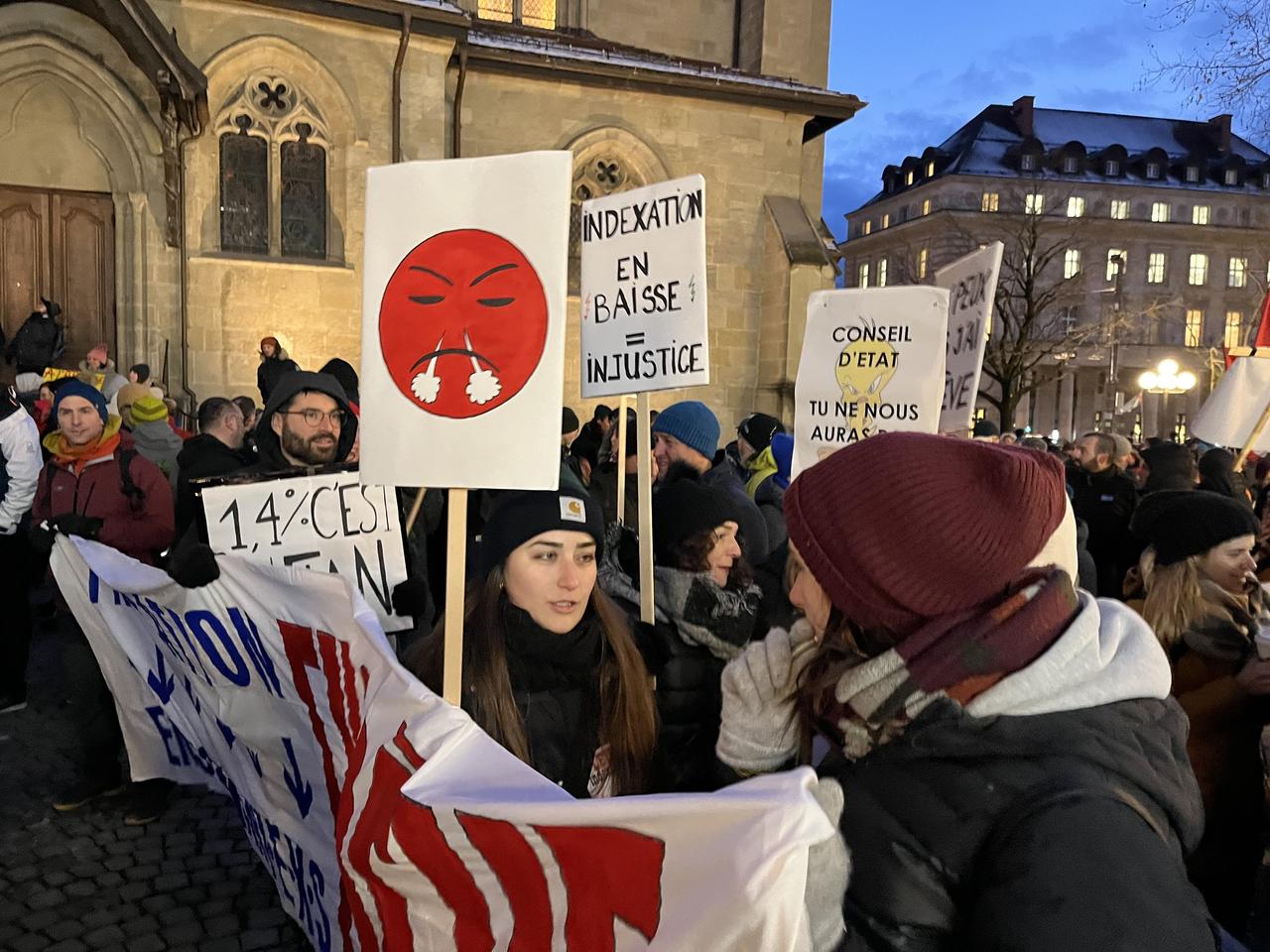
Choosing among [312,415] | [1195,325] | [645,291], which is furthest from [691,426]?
[1195,325]

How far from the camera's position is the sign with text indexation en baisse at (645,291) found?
414cm

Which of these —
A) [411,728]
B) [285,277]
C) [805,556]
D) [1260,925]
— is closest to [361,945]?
[411,728]

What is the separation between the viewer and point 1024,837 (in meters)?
1.06

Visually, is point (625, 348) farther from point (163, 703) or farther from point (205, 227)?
point (205, 227)

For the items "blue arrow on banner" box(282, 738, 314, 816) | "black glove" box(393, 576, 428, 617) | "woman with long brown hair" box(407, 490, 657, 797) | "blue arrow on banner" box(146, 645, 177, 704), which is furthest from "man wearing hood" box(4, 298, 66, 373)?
"woman with long brown hair" box(407, 490, 657, 797)

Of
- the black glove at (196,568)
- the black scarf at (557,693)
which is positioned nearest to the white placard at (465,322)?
the black scarf at (557,693)

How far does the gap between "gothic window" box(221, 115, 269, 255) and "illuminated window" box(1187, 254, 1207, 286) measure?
2237 inches

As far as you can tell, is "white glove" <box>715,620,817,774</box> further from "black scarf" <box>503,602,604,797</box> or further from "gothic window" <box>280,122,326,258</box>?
"gothic window" <box>280,122,326,258</box>

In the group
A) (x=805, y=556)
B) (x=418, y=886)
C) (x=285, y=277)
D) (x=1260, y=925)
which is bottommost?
(x=1260, y=925)

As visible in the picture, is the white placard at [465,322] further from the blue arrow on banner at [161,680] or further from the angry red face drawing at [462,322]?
the blue arrow on banner at [161,680]

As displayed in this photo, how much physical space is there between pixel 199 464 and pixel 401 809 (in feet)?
11.4

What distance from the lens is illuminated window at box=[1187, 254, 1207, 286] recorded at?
55.2m

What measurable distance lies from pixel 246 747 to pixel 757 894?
2.40 m

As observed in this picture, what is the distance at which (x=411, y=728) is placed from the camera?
188 centimetres
